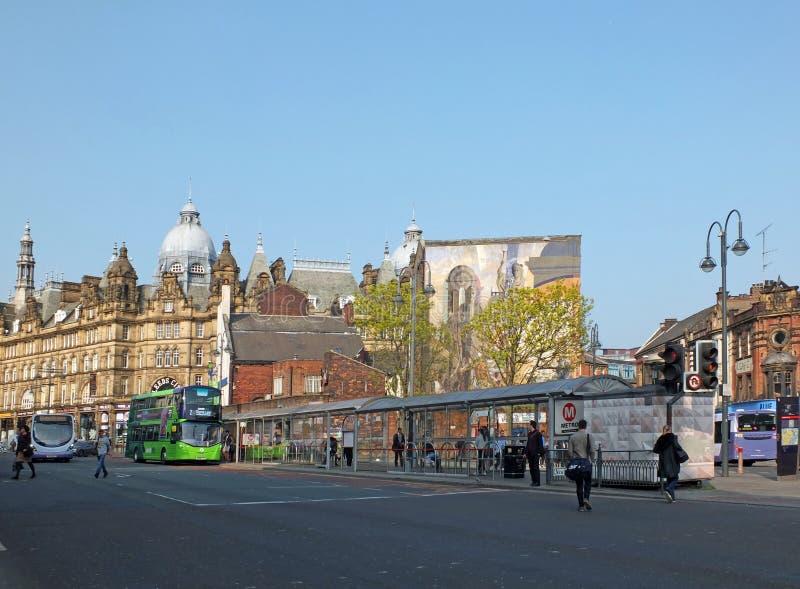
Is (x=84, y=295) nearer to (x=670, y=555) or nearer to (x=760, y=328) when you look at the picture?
(x=760, y=328)

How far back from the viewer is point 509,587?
34.2ft

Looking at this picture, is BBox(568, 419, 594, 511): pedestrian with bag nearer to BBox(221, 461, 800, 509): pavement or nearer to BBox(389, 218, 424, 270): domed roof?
BBox(221, 461, 800, 509): pavement

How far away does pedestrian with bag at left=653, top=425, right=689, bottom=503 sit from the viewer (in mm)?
22547

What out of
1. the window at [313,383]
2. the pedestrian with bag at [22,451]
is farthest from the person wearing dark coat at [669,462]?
the window at [313,383]

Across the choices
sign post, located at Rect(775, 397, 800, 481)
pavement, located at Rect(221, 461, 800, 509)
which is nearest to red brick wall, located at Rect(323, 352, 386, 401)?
pavement, located at Rect(221, 461, 800, 509)

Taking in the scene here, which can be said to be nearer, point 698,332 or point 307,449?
point 307,449

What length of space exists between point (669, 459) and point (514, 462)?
1123 cm

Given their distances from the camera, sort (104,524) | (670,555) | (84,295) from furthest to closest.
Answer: (84,295)
(104,524)
(670,555)

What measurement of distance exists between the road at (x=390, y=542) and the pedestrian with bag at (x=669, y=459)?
389mm

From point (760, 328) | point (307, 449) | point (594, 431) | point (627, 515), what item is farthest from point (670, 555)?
point (760, 328)

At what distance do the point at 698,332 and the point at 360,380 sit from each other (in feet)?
118

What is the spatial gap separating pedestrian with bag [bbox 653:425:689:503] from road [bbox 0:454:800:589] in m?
0.39

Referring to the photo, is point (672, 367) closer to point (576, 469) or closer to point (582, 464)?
point (582, 464)

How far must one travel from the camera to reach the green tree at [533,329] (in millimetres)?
61719
